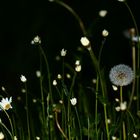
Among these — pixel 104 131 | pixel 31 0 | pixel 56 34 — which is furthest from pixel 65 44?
pixel 104 131

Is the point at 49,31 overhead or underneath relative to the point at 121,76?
overhead

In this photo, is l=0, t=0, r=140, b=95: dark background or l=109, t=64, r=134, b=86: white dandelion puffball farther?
l=0, t=0, r=140, b=95: dark background

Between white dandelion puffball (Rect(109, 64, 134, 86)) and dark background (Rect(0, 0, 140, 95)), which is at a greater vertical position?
dark background (Rect(0, 0, 140, 95))

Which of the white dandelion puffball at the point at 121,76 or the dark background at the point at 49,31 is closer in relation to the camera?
the white dandelion puffball at the point at 121,76

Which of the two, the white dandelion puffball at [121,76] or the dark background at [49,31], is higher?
the dark background at [49,31]
